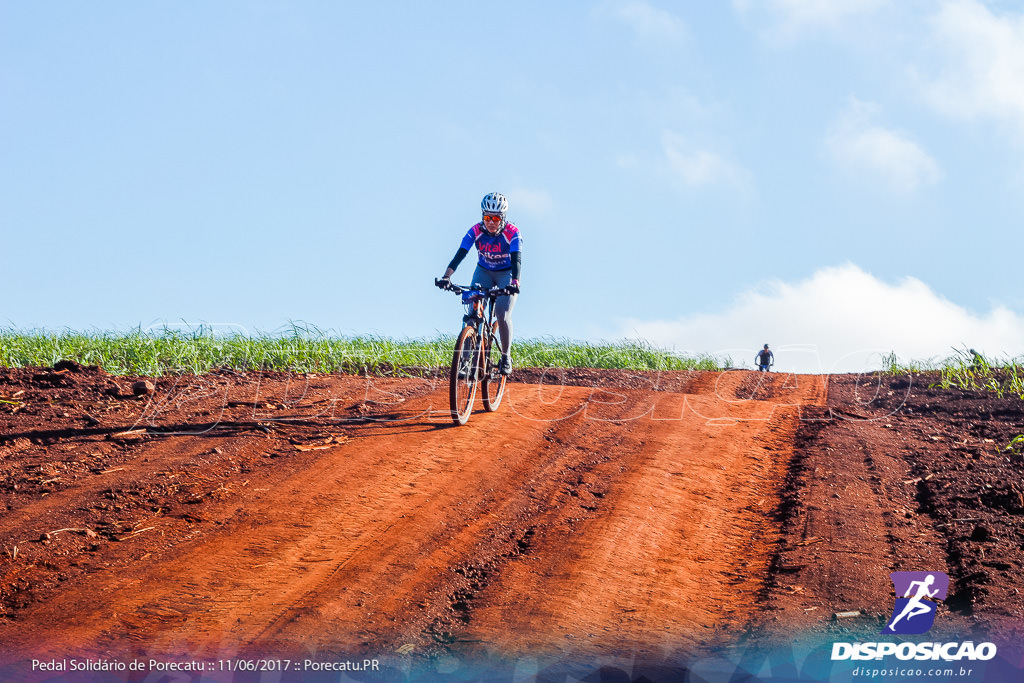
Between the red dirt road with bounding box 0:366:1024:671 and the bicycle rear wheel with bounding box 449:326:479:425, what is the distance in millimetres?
229

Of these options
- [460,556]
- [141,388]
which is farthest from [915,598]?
[141,388]

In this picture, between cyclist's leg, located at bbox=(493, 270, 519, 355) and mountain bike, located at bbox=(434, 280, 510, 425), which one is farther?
cyclist's leg, located at bbox=(493, 270, 519, 355)

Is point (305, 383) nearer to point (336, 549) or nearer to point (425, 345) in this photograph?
point (336, 549)

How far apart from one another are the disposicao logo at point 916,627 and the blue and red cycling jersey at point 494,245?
5857 millimetres

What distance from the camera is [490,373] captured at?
9.95 m

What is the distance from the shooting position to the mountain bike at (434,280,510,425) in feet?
29.3

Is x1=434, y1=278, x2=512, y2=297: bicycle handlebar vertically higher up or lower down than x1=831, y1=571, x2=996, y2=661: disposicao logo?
higher up

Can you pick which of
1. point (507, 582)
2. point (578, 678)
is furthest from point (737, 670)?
point (507, 582)

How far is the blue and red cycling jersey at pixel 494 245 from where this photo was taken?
9.69m

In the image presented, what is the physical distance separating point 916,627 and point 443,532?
338 cm

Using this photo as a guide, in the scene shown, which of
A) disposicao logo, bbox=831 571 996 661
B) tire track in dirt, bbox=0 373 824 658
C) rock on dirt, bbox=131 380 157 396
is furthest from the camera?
rock on dirt, bbox=131 380 157 396

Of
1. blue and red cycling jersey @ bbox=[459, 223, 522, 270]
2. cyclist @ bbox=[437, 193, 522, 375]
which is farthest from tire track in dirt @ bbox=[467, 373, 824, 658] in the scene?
blue and red cycling jersey @ bbox=[459, 223, 522, 270]

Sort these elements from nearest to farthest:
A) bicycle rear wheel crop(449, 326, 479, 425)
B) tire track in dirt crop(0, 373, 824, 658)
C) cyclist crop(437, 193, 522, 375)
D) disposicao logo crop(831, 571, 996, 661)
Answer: disposicao logo crop(831, 571, 996, 661), tire track in dirt crop(0, 373, 824, 658), bicycle rear wheel crop(449, 326, 479, 425), cyclist crop(437, 193, 522, 375)

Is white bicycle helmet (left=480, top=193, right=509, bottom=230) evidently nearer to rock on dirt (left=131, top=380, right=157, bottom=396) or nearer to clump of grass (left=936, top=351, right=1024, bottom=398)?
rock on dirt (left=131, top=380, right=157, bottom=396)
